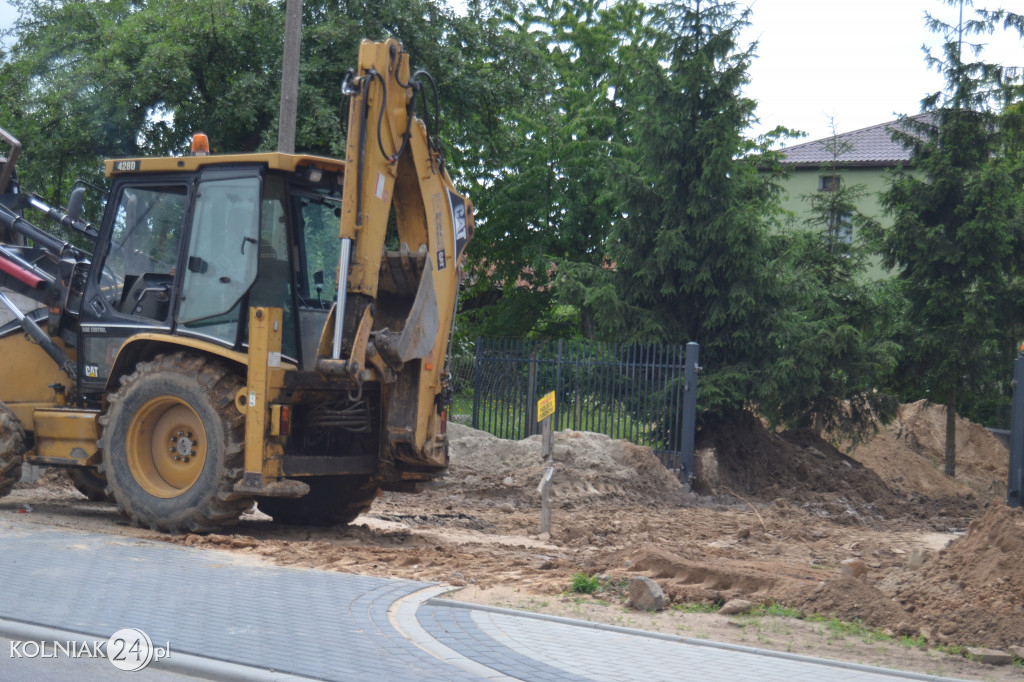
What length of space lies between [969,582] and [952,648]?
1.38m

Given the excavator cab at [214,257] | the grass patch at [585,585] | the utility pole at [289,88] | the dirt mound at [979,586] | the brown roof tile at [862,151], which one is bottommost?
the grass patch at [585,585]

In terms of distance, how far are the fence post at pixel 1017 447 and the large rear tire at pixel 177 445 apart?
7.41 m

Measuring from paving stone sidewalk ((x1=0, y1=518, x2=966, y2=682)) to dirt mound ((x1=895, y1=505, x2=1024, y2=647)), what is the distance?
1367 mm

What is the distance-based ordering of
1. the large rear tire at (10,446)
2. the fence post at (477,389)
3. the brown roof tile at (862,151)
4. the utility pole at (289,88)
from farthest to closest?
1. the brown roof tile at (862,151)
2. the fence post at (477,389)
3. the utility pole at (289,88)
4. the large rear tire at (10,446)

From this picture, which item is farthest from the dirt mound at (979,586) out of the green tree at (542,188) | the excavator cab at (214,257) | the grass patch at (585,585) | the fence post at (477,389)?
the green tree at (542,188)

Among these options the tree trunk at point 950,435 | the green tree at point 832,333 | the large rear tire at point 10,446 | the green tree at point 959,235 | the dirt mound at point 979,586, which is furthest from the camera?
the tree trunk at point 950,435

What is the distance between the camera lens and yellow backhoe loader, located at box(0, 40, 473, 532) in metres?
9.20

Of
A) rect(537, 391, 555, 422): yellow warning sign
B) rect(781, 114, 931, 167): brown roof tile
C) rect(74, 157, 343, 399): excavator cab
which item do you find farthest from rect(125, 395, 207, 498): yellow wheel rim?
rect(781, 114, 931, 167): brown roof tile

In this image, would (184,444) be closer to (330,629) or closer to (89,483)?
(89,483)

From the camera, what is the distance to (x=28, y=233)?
11.3 m

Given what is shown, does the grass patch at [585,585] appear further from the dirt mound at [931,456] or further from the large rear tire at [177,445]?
the dirt mound at [931,456]

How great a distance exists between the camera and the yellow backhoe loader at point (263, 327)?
9.20m

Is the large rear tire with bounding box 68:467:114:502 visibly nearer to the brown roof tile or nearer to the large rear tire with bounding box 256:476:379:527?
the large rear tire with bounding box 256:476:379:527

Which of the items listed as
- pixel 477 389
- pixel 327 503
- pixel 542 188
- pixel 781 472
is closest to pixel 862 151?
pixel 542 188
